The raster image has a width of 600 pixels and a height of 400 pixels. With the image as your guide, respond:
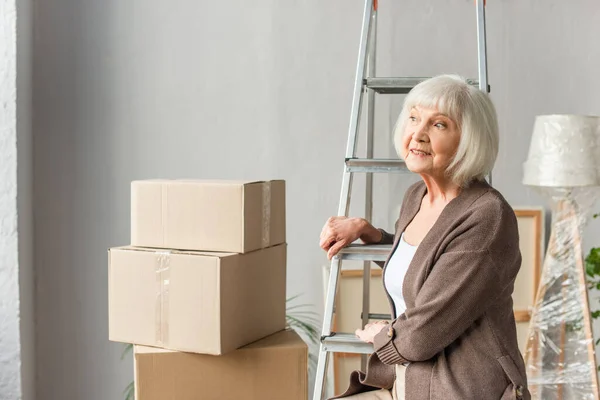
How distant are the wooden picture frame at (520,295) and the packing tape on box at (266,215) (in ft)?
2.75

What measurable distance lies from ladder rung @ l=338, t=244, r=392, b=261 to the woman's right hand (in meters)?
0.02

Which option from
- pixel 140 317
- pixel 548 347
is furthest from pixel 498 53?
pixel 140 317

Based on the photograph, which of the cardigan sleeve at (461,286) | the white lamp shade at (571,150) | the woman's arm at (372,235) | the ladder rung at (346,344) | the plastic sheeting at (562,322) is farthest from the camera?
the plastic sheeting at (562,322)

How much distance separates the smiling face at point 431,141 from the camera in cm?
164

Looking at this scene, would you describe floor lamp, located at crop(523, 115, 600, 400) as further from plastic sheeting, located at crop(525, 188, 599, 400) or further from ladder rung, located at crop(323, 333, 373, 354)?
ladder rung, located at crop(323, 333, 373, 354)

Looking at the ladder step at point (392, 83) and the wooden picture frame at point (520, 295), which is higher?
the ladder step at point (392, 83)

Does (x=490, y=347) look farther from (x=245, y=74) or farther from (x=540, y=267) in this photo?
(x=245, y=74)

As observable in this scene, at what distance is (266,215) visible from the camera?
2078mm

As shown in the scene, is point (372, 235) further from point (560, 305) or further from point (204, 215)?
point (560, 305)

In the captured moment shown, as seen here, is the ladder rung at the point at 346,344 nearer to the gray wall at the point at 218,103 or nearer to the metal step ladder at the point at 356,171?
the metal step ladder at the point at 356,171

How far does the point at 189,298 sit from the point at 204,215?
217mm

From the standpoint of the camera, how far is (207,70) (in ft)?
9.63

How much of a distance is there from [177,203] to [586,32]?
5.80 feet

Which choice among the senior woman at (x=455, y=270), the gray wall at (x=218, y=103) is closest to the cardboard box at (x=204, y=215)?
the senior woman at (x=455, y=270)
